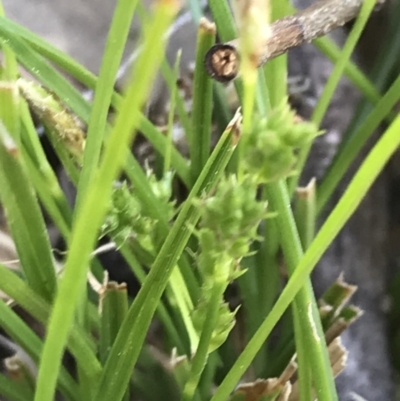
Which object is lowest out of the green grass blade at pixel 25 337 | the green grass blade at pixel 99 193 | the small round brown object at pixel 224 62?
the green grass blade at pixel 25 337

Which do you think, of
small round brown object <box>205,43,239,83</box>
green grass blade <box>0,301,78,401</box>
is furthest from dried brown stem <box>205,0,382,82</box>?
green grass blade <box>0,301,78,401</box>

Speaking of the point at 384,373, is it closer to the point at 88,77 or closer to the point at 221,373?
the point at 221,373

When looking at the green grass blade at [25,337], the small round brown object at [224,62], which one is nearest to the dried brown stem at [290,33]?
the small round brown object at [224,62]

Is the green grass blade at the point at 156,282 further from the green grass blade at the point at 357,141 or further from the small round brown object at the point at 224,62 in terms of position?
the green grass blade at the point at 357,141

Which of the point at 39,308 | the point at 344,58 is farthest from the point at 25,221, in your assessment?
the point at 344,58

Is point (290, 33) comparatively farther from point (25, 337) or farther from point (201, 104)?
point (25, 337)

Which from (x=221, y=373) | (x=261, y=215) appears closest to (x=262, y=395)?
(x=221, y=373)

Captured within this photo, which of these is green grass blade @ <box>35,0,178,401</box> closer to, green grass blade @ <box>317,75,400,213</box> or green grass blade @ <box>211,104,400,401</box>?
green grass blade @ <box>211,104,400,401</box>
